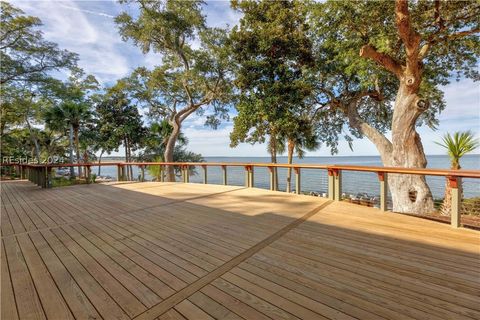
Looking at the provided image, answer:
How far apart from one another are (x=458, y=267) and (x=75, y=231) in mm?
4623

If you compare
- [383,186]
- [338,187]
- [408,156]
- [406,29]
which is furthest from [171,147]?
[406,29]

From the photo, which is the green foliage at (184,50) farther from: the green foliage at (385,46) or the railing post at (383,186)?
the railing post at (383,186)

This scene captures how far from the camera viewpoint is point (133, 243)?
273cm

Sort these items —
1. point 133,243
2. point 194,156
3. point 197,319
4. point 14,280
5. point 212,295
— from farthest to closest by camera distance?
point 194,156 < point 133,243 < point 14,280 < point 212,295 < point 197,319

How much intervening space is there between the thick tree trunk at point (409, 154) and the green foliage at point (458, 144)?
1089 mm

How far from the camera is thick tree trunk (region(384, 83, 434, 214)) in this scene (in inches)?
287

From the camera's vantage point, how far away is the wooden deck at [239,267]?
1.55m

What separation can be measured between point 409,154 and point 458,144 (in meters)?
1.40

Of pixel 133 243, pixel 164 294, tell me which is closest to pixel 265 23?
pixel 133 243

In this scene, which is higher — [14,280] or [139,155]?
[139,155]

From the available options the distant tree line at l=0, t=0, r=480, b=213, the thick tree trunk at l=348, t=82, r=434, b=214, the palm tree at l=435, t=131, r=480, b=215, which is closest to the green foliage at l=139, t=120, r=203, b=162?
the distant tree line at l=0, t=0, r=480, b=213

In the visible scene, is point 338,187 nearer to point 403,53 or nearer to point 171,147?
point 403,53

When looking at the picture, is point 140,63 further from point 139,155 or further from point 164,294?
point 164,294

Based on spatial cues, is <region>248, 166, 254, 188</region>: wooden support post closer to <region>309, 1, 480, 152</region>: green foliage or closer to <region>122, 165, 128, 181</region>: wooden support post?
<region>309, 1, 480, 152</region>: green foliage
